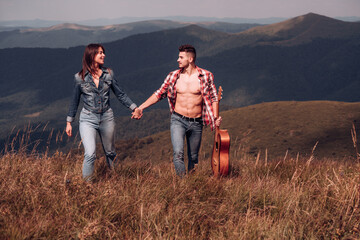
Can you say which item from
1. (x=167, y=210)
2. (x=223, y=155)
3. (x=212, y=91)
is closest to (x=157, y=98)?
(x=212, y=91)

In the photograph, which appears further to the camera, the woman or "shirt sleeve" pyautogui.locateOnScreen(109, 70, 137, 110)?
"shirt sleeve" pyautogui.locateOnScreen(109, 70, 137, 110)

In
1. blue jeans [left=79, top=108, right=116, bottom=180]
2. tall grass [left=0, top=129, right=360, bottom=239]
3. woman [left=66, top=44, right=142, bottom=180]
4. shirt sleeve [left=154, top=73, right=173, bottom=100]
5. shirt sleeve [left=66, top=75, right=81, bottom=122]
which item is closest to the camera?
tall grass [left=0, top=129, right=360, bottom=239]

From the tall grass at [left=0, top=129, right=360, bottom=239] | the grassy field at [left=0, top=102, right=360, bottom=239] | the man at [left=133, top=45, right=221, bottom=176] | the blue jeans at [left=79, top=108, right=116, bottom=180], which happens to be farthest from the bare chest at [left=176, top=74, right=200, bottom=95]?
the tall grass at [left=0, top=129, right=360, bottom=239]

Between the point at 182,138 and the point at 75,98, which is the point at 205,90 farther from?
the point at 75,98

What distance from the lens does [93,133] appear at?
16.7 feet

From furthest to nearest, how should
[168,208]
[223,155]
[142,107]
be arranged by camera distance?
[142,107] → [223,155] → [168,208]

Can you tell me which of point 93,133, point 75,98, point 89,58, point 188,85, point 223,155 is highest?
point 89,58

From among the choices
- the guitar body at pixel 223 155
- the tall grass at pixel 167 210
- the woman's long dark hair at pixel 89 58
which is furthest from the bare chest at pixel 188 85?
the tall grass at pixel 167 210

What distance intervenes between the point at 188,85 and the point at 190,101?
0.82ft

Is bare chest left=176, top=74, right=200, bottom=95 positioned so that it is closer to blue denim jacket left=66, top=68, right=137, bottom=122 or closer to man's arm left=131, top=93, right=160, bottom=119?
man's arm left=131, top=93, right=160, bottom=119

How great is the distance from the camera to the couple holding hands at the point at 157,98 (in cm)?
514

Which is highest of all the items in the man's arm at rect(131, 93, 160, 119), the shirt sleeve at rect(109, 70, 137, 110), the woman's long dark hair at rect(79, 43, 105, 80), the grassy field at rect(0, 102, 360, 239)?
the woman's long dark hair at rect(79, 43, 105, 80)

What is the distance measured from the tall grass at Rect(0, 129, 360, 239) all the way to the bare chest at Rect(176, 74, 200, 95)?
1.64m

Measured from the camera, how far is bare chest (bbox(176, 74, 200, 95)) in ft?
18.4
